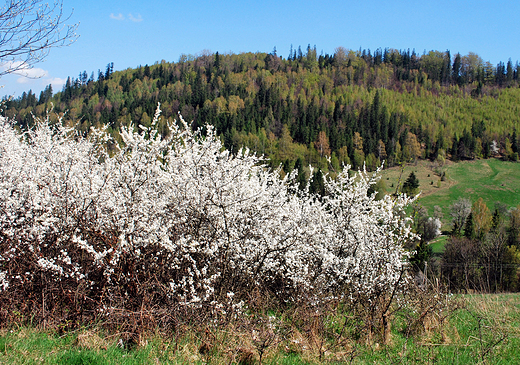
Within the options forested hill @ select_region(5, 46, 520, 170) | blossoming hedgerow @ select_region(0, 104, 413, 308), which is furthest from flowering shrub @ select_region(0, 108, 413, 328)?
forested hill @ select_region(5, 46, 520, 170)

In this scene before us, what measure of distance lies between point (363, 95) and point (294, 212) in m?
148

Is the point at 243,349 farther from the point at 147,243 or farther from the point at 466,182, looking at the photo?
the point at 466,182

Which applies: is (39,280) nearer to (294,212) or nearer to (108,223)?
(108,223)

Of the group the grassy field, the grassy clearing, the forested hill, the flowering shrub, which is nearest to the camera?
the grassy clearing

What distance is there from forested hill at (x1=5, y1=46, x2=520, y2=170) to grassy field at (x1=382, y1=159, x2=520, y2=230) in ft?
20.6

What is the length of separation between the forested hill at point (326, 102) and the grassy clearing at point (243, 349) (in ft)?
263

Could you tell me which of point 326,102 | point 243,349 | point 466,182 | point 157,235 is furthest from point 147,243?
point 326,102

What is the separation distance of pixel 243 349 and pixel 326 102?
5423 inches

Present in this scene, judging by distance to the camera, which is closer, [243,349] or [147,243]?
[243,349]

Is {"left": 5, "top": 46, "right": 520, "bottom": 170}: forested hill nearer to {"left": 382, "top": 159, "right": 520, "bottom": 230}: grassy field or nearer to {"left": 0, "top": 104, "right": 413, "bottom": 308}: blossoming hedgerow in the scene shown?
{"left": 382, "top": 159, "right": 520, "bottom": 230}: grassy field

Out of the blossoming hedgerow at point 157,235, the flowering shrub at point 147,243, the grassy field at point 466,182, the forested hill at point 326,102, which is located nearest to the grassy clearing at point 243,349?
the flowering shrub at point 147,243

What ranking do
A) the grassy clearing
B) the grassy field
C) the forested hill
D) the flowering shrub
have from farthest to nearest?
the forested hill, the grassy field, the flowering shrub, the grassy clearing

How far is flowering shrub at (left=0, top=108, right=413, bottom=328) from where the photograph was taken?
5.32 m

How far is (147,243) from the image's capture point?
5.44 m
